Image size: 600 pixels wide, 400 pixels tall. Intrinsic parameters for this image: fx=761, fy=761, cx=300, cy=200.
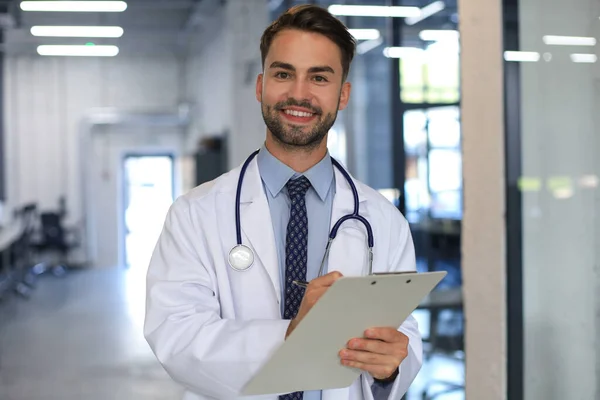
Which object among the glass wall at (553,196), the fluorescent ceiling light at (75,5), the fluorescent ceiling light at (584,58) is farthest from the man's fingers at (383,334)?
the fluorescent ceiling light at (75,5)

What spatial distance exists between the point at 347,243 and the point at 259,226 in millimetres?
188

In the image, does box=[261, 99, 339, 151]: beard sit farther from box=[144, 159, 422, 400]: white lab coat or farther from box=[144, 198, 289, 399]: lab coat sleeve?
box=[144, 198, 289, 399]: lab coat sleeve

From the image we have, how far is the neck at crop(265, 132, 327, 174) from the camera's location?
63.4 inches

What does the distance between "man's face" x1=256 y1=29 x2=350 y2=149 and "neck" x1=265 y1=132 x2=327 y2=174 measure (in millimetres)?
43

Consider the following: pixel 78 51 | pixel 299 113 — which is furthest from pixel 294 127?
pixel 78 51

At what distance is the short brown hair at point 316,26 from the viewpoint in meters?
1.52

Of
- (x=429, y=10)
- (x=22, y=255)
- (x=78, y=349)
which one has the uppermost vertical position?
(x=429, y=10)

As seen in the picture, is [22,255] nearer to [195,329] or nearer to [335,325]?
[195,329]

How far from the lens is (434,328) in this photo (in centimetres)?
564

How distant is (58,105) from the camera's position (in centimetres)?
1415

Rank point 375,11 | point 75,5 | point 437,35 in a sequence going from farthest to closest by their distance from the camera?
point 75,5, point 375,11, point 437,35

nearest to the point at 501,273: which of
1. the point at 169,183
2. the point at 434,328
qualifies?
the point at 434,328

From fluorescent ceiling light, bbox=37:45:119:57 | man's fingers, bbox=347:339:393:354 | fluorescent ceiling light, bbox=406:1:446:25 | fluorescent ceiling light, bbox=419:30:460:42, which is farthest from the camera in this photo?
fluorescent ceiling light, bbox=37:45:119:57

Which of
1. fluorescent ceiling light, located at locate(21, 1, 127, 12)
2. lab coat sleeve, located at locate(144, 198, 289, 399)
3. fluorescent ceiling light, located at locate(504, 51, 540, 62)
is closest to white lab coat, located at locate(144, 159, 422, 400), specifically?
lab coat sleeve, located at locate(144, 198, 289, 399)
